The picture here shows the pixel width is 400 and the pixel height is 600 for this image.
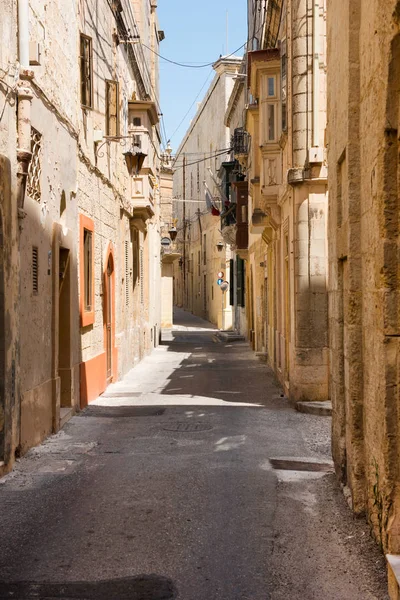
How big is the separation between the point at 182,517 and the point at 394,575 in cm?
240

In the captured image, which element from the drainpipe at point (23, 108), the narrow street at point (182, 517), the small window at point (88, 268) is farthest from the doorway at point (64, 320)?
the drainpipe at point (23, 108)

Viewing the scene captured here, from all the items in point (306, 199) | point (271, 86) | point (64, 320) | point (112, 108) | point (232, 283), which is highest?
point (271, 86)

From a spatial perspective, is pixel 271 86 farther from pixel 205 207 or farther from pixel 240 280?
pixel 205 207

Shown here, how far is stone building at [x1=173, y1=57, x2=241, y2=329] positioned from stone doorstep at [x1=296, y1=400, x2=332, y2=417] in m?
25.1

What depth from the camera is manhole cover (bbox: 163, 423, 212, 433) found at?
10.9m

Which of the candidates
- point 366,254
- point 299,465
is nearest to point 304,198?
point 299,465

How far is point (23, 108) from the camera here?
8.78 m

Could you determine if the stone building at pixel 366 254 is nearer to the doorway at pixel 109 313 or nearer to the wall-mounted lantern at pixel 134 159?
the doorway at pixel 109 313

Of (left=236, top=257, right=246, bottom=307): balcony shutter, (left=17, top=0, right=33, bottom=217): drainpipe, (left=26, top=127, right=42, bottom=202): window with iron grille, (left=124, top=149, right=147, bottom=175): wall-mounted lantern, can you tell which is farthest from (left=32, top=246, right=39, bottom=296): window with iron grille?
(left=236, top=257, right=246, bottom=307): balcony shutter

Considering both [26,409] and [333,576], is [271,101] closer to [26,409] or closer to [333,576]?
[26,409]

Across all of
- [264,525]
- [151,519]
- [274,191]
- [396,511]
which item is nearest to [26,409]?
[151,519]

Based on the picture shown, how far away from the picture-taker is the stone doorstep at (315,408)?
12659 mm

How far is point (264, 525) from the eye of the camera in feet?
20.8

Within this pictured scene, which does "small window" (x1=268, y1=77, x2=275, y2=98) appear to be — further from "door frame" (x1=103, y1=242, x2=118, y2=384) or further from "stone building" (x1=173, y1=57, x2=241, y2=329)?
"stone building" (x1=173, y1=57, x2=241, y2=329)
